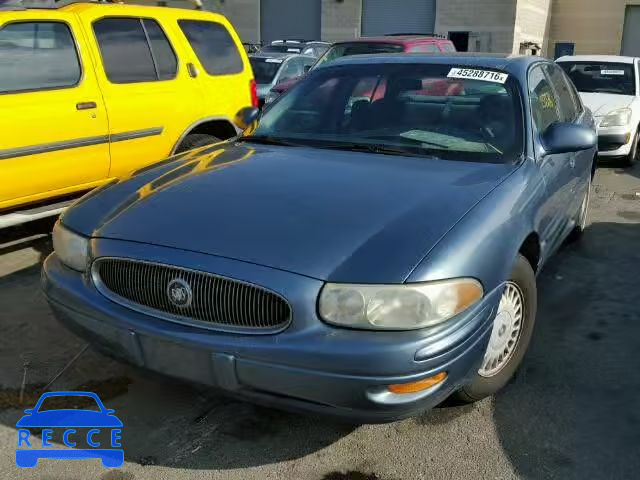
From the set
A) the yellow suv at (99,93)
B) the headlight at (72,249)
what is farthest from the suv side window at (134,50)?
the headlight at (72,249)

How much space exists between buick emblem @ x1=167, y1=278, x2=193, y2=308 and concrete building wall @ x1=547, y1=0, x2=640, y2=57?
3302 cm

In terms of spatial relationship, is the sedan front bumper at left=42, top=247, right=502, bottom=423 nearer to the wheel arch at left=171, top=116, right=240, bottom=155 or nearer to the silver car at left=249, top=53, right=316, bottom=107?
the wheel arch at left=171, top=116, right=240, bottom=155

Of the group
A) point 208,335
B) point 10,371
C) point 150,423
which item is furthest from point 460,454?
point 10,371

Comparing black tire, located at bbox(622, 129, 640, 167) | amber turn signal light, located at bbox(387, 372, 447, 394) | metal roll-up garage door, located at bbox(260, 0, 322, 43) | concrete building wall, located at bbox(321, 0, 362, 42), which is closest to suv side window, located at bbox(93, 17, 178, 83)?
amber turn signal light, located at bbox(387, 372, 447, 394)

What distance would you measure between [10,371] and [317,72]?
2.53 m

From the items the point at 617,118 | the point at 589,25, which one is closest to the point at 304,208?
the point at 617,118

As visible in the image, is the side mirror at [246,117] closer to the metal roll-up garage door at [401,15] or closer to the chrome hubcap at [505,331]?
the chrome hubcap at [505,331]

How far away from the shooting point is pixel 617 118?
8.50 meters

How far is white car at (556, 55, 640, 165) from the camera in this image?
848cm

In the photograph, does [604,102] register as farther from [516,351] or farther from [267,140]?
[516,351]

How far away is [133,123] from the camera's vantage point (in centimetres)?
521

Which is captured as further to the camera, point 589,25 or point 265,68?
point 589,25

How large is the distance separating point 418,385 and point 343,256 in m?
0.54

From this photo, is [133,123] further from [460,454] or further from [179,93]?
[460,454]
